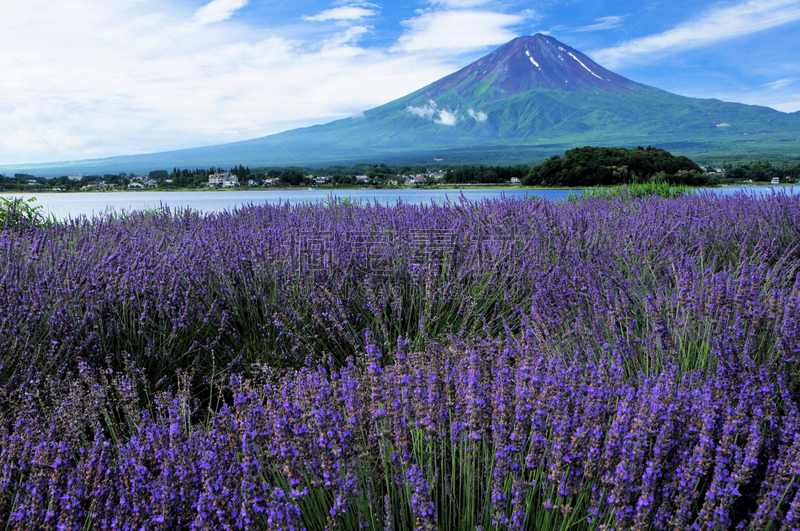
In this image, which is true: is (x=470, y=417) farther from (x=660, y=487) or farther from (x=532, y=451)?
(x=660, y=487)

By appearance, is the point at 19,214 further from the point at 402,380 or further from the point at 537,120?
the point at 537,120

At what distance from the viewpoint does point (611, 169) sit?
12648mm

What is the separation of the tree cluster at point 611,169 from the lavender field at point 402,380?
8142 millimetres

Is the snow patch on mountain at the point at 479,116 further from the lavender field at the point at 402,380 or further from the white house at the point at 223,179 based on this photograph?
the lavender field at the point at 402,380

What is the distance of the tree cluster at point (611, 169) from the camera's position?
12.2 m

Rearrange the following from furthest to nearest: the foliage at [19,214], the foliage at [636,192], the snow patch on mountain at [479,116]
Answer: the snow patch on mountain at [479,116], the foliage at [636,192], the foliage at [19,214]

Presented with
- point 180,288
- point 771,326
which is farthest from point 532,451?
point 180,288

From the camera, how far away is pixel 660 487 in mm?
1227

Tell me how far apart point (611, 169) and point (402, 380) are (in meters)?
12.8

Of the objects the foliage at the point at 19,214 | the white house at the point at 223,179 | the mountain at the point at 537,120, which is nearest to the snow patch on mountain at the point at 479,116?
the mountain at the point at 537,120

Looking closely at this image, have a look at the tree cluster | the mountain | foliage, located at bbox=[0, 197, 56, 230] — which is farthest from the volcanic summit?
foliage, located at bbox=[0, 197, 56, 230]

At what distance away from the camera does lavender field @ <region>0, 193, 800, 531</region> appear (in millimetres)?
1113

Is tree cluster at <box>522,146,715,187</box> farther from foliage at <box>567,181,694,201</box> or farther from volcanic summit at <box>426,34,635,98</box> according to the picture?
volcanic summit at <box>426,34,635,98</box>

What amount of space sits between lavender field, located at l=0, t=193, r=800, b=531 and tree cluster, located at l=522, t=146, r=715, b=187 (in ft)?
26.7
